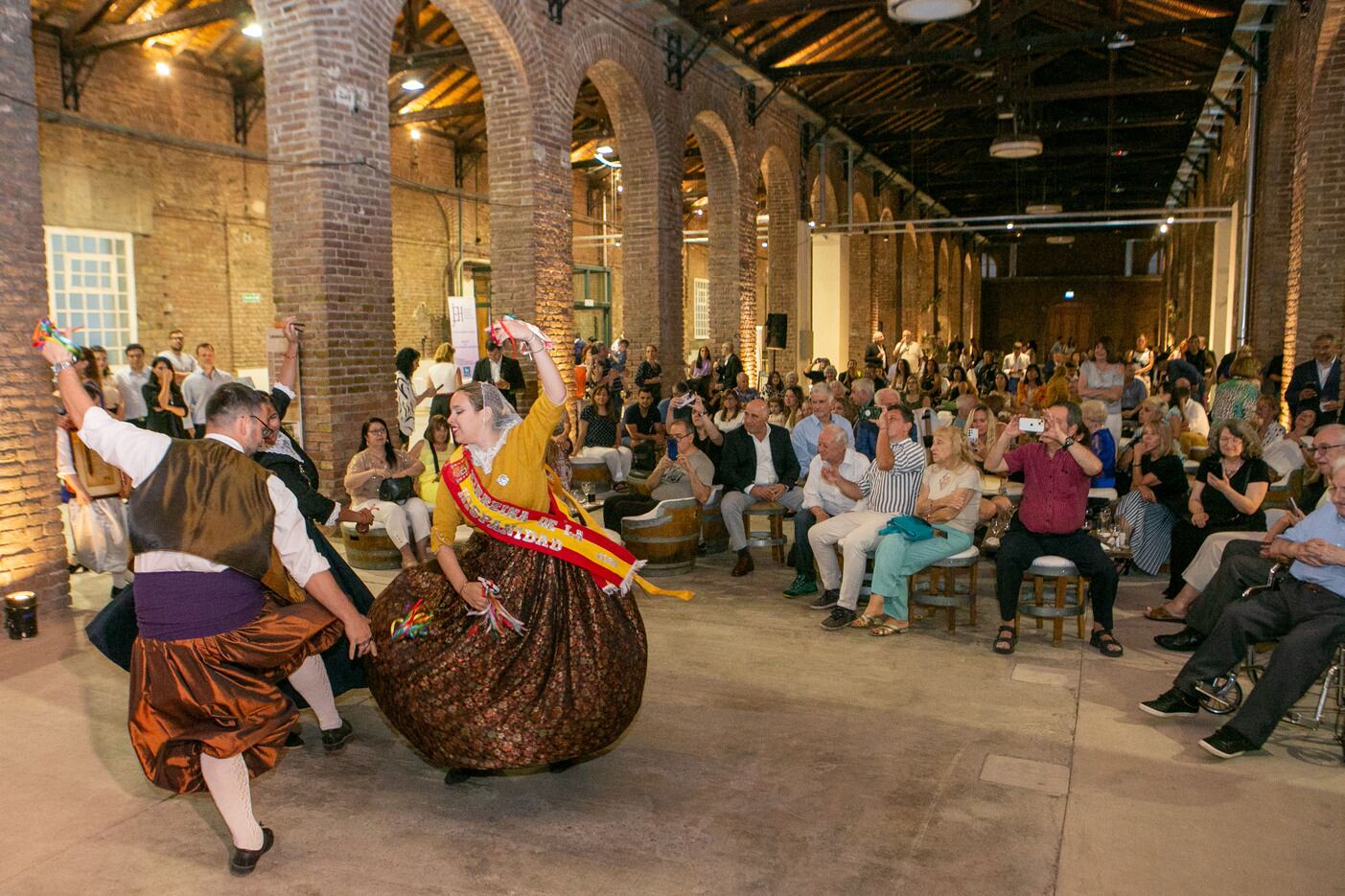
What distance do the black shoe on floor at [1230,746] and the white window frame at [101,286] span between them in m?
14.0

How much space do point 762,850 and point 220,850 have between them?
1.84 metres

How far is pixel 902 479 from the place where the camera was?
6.02 metres

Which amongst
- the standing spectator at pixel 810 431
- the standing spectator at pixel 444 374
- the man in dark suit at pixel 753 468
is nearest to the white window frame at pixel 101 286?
the standing spectator at pixel 444 374

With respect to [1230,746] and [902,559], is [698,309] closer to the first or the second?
[902,559]

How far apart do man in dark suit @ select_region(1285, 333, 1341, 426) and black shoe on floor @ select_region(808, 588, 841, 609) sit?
5982mm

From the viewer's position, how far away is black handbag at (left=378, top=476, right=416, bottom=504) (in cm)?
659

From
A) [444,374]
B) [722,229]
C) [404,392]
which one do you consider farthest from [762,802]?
[722,229]

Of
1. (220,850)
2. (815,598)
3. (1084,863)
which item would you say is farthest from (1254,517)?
(220,850)

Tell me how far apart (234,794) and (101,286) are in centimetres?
1333

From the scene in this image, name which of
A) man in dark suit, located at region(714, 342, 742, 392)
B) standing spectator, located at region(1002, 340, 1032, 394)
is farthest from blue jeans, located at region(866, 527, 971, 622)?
standing spectator, located at region(1002, 340, 1032, 394)

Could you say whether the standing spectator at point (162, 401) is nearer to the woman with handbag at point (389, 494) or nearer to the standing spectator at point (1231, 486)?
A: the woman with handbag at point (389, 494)

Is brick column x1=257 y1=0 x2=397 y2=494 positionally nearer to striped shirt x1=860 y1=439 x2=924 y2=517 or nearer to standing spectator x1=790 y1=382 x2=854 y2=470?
standing spectator x1=790 y1=382 x2=854 y2=470

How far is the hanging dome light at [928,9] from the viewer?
8.68 metres

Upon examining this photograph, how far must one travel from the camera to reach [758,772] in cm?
389
